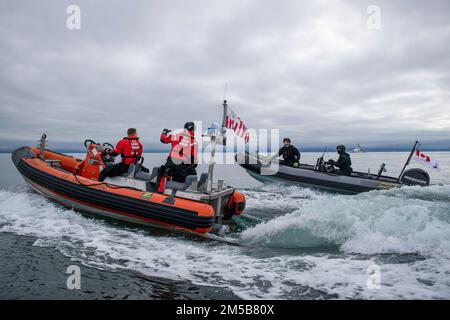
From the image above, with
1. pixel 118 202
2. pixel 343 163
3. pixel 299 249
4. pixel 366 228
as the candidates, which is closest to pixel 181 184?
pixel 118 202

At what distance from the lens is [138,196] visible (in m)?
5.90

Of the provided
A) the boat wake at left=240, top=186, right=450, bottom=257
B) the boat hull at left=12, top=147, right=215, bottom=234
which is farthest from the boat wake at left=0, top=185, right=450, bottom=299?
the boat hull at left=12, top=147, right=215, bottom=234

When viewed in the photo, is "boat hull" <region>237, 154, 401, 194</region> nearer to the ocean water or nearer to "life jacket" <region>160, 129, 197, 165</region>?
the ocean water

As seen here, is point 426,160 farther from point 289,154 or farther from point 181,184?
point 181,184

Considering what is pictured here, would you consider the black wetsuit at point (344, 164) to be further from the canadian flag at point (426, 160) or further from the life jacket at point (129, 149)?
the life jacket at point (129, 149)

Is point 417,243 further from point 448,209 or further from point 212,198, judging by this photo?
point 212,198

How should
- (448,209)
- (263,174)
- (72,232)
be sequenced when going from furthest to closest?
(263,174), (72,232), (448,209)

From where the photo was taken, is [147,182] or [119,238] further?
[147,182]

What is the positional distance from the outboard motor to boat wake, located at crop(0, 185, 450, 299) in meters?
5.57

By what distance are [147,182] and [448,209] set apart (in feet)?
18.3

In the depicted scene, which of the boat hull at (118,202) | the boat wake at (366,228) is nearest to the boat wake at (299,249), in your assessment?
the boat wake at (366,228)

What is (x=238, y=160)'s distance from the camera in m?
12.1

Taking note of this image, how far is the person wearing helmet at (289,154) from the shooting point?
11555mm
